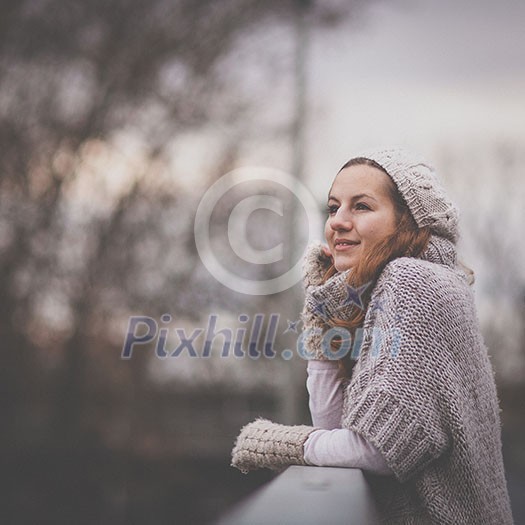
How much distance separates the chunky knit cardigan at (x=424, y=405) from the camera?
213cm

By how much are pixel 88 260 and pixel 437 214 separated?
815cm

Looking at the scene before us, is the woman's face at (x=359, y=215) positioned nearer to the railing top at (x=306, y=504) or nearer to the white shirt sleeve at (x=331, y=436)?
the white shirt sleeve at (x=331, y=436)

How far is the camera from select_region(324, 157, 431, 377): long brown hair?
2.36 meters

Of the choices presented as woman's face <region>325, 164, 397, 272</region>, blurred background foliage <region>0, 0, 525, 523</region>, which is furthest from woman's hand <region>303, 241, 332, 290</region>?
blurred background foliage <region>0, 0, 525, 523</region>

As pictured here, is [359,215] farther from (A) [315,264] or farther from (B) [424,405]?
(B) [424,405]

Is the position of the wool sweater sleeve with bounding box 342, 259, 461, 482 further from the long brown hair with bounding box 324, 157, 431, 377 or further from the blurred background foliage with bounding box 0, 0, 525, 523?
the blurred background foliage with bounding box 0, 0, 525, 523

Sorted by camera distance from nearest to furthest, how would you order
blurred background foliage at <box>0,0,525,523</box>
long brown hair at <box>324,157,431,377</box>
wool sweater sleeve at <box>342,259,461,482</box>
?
wool sweater sleeve at <box>342,259,461,482</box>, long brown hair at <box>324,157,431,377</box>, blurred background foliage at <box>0,0,525,523</box>

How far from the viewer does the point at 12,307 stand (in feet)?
32.4

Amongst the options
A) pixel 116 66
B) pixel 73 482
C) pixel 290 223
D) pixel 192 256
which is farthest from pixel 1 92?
pixel 73 482

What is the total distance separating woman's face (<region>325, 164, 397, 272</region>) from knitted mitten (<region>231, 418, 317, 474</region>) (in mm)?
484

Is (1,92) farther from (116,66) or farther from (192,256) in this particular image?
(192,256)

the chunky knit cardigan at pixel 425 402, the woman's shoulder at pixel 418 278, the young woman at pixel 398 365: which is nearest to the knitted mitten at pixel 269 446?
the young woman at pixel 398 365

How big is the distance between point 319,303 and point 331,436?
1.28ft

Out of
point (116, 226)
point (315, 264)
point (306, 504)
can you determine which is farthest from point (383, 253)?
point (116, 226)
